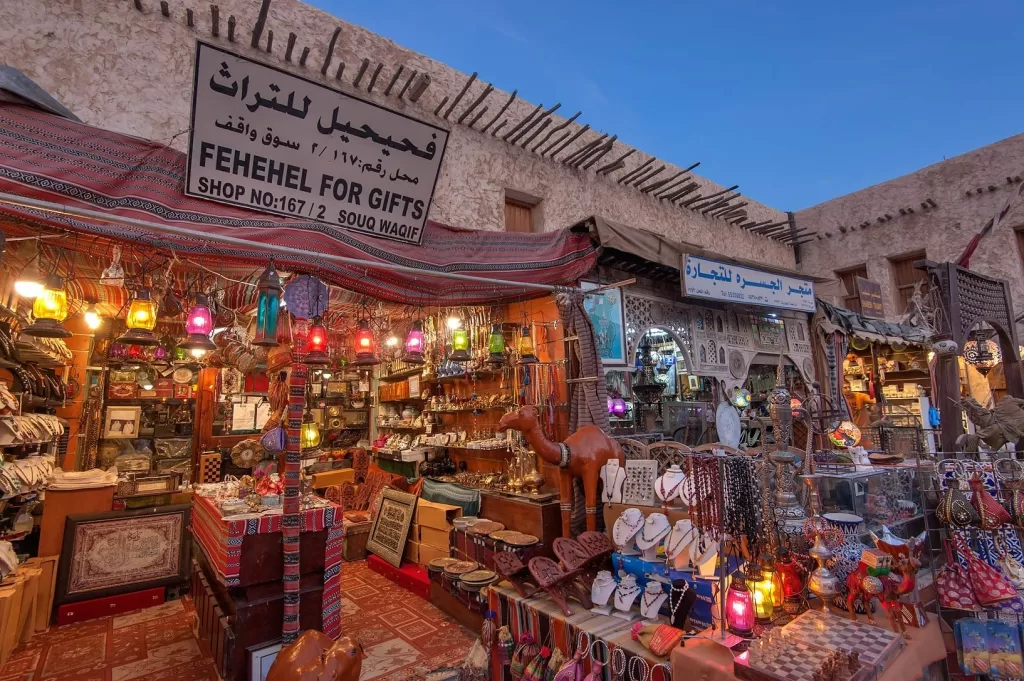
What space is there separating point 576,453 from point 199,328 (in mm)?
3131

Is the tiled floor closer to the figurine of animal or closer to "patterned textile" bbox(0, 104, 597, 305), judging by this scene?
the figurine of animal

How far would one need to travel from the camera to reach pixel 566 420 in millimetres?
4930

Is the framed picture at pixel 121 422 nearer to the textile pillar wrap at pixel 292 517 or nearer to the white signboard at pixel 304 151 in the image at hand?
the textile pillar wrap at pixel 292 517

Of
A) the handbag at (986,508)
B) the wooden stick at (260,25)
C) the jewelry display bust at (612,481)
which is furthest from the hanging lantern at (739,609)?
the wooden stick at (260,25)

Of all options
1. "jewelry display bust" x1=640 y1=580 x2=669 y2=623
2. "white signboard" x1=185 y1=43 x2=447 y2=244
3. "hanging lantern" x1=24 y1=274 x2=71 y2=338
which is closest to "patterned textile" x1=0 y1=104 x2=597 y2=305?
"white signboard" x1=185 y1=43 x2=447 y2=244

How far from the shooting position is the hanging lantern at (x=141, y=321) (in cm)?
346

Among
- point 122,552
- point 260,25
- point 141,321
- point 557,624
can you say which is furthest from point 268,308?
point 260,25

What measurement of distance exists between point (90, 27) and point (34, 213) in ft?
12.6

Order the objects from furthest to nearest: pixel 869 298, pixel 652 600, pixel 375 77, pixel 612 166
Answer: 1. pixel 612 166
2. pixel 869 298
3. pixel 375 77
4. pixel 652 600

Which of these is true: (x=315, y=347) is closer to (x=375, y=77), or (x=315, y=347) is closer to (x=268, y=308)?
(x=268, y=308)

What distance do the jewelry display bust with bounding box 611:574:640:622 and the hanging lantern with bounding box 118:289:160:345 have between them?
3.59m

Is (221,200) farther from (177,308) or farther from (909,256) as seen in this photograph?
(909,256)

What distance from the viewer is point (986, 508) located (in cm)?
258

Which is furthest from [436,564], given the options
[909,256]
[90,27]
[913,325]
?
[909,256]
